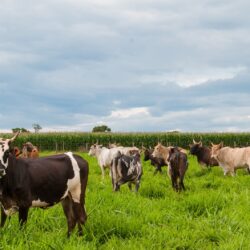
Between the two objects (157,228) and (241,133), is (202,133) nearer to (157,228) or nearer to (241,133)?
(241,133)

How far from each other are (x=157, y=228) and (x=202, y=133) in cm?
4325

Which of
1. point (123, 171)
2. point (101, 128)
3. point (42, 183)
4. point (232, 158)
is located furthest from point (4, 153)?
point (101, 128)

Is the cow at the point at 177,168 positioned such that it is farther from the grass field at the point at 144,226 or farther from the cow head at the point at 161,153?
the cow head at the point at 161,153

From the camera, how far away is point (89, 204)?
Answer: 10078 millimetres

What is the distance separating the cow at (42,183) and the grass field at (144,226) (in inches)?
12.3

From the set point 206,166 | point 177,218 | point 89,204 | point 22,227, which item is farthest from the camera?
point 206,166

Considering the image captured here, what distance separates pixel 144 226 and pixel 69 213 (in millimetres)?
1348

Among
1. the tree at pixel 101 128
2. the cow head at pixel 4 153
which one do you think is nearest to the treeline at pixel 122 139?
the tree at pixel 101 128

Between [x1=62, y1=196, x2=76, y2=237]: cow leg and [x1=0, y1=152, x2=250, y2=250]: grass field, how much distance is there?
163mm

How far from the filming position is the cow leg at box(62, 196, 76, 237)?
7809 millimetres

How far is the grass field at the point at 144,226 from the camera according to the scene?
7.04m

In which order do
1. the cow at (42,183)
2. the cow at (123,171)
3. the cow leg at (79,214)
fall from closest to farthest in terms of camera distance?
the cow at (42,183) < the cow leg at (79,214) < the cow at (123,171)

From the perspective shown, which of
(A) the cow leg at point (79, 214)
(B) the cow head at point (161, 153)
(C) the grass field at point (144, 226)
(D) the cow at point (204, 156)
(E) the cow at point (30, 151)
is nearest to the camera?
(C) the grass field at point (144, 226)

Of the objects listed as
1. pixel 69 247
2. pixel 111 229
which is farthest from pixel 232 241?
pixel 69 247
